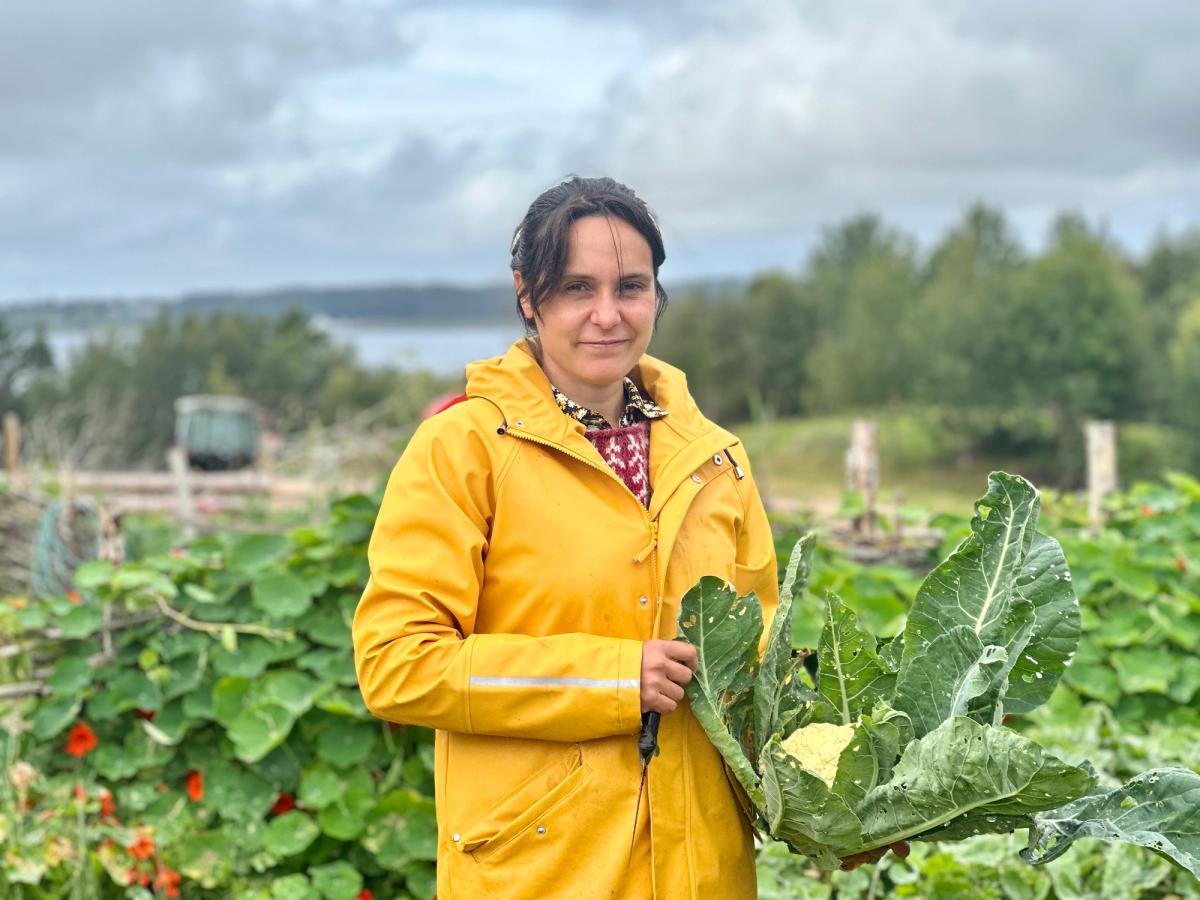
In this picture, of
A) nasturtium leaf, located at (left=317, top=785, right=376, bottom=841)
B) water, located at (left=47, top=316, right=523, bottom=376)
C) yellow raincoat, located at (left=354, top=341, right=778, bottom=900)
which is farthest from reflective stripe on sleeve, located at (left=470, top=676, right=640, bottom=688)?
water, located at (left=47, top=316, right=523, bottom=376)

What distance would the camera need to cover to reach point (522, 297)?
1.83 m

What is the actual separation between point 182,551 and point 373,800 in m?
1.13

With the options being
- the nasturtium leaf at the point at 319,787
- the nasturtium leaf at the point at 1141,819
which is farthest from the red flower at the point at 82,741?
the nasturtium leaf at the point at 1141,819

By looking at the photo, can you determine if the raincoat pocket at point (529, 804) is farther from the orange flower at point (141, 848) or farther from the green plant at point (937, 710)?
the orange flower at point (141, 848)

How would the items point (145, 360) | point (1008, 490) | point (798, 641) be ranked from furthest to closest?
point (145, 360) < point (798, 641) < point (1008, 490)

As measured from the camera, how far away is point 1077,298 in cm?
3616

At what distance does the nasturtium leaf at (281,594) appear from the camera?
11.4ft

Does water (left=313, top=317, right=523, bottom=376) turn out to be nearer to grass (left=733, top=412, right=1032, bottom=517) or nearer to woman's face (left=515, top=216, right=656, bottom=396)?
grass (left=733, top=412, right=1032, bottom=517)

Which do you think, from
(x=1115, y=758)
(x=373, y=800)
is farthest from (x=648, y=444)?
(x=1115, y=758)

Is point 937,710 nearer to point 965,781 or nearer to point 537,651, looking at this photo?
point 965,781

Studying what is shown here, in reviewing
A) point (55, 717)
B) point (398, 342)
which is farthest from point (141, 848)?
point (398, 342)

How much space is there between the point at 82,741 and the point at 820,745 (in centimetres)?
261

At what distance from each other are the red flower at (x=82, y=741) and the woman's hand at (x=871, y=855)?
257cm

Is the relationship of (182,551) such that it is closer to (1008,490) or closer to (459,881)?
(459,881)
